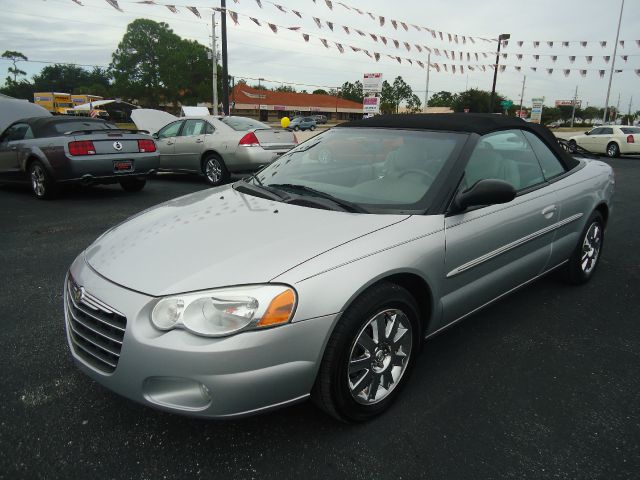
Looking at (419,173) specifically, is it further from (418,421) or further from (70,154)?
(70,154)

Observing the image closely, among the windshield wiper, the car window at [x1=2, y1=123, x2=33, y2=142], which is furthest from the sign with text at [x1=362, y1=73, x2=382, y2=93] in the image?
the windshield wiper

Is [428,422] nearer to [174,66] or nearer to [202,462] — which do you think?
[202,462]

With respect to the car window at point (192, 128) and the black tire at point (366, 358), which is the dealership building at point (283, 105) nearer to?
the car window at point (192, 128)

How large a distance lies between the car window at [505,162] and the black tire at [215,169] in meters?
6.72

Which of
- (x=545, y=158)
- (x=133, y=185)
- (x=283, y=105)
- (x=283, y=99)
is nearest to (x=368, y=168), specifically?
(x=545, y=158)

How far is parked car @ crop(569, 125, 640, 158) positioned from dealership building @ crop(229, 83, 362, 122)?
48.7m

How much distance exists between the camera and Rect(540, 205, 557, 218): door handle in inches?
126

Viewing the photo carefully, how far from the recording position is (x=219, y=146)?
923 cm

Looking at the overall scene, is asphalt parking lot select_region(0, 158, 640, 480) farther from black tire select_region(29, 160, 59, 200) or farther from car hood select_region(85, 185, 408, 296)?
black tire select_region(29, 160, 59, 200)

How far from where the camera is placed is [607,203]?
4.11 meters

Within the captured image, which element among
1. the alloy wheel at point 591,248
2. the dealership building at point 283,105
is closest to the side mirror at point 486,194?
the alloy wheel at point 591,248

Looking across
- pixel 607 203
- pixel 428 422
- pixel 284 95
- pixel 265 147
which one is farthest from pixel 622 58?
pixel 284 95

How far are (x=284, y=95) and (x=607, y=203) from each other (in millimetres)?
74575

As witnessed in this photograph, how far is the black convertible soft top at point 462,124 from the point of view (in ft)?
9.70
